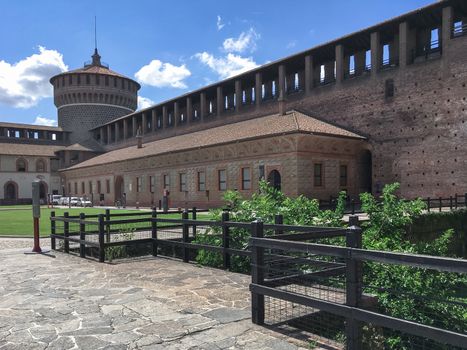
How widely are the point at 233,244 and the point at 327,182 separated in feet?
69.9

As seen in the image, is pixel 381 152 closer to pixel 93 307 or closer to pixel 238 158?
pixel 238 158

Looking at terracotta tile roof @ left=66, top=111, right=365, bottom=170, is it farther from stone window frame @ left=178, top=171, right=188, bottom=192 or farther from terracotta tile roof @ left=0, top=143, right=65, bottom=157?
terracotta tile roof @ left=0, top=143, right=65, bottom=157

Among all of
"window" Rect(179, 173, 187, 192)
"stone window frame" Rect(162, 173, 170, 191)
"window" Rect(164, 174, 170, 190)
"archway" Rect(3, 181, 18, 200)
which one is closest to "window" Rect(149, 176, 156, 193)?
"stone window frame" Rect(162, 173, 170, 191)

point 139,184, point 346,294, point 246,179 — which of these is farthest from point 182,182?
point 346,294

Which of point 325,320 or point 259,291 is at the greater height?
point 259,291

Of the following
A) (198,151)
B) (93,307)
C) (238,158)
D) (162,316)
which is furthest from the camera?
(198,151)

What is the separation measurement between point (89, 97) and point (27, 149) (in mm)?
13039

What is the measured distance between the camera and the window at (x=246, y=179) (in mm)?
31370

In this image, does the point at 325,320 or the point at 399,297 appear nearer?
the point at 325,320

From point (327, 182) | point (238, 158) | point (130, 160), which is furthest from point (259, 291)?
point (130, 160)

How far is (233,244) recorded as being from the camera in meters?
9.03

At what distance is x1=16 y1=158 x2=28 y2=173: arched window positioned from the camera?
67.1 metres

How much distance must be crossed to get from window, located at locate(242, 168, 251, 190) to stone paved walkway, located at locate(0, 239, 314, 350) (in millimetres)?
22672

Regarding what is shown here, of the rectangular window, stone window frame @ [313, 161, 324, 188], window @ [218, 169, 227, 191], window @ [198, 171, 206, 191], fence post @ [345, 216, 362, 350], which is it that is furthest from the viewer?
the rectangular window
